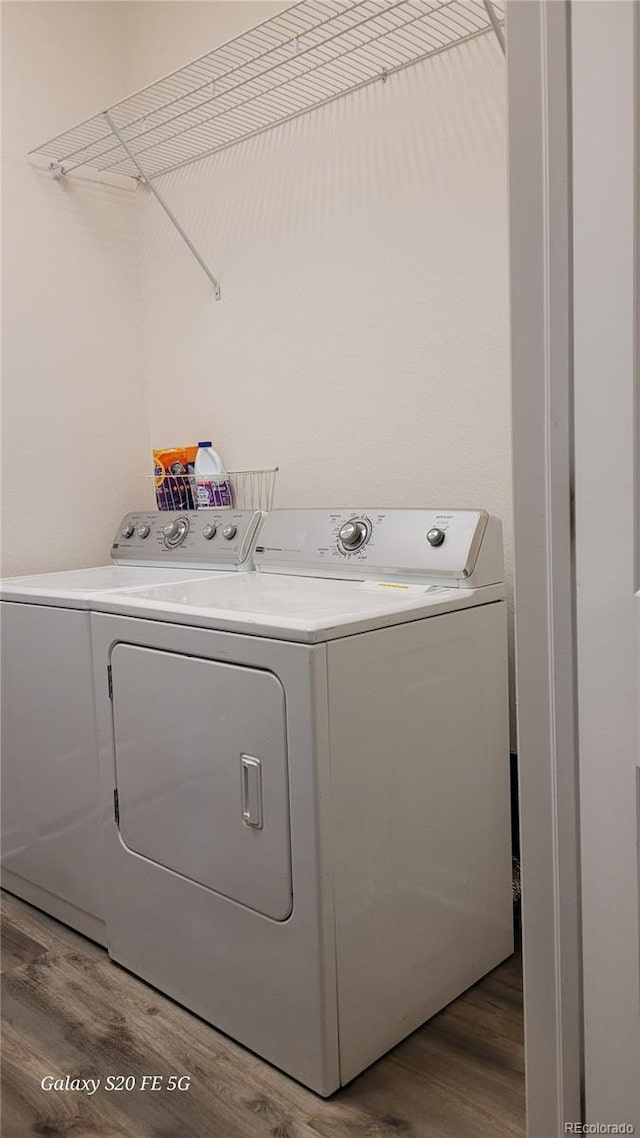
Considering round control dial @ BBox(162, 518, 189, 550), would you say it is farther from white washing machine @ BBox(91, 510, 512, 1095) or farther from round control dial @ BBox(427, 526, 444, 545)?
round control dial @ BBox(427, 526, 444, 545)

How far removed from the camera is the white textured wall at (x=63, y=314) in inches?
104

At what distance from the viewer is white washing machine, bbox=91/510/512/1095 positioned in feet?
4.95

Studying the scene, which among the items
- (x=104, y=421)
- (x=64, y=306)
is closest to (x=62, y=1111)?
(x=104, y=421)

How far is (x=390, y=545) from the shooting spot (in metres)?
1.93

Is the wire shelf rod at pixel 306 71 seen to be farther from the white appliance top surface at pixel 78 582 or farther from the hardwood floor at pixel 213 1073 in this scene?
the hardwood floor at pixel 213 1073

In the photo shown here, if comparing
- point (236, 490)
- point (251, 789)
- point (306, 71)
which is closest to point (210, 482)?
point (236, 490)

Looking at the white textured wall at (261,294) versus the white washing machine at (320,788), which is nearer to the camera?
the white washing machine at (320,788)

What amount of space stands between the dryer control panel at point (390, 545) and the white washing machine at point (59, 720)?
193 mm

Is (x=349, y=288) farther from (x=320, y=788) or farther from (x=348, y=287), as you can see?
(x=320, y=788)

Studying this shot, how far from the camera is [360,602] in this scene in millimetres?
1694

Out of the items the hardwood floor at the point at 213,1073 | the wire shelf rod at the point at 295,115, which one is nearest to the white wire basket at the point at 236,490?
the wire shelf rod at the point at 295,115

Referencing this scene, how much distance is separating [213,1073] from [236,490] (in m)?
1.63

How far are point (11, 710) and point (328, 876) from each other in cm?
117

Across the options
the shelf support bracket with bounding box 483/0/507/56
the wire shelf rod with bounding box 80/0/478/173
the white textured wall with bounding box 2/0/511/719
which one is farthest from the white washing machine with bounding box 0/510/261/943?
the shelf support bracket with bounding box 483/0/507/56
